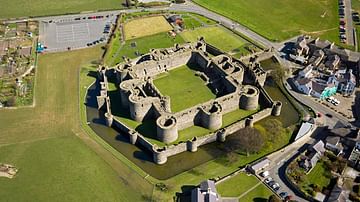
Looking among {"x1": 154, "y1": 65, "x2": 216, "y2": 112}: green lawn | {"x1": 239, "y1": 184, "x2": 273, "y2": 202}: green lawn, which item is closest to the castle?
{"x1": 154, "y1": 65, "x2": 216, "y2": 112}: green lawn

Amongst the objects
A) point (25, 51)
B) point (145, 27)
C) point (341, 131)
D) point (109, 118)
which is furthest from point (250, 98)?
point (25, 51)

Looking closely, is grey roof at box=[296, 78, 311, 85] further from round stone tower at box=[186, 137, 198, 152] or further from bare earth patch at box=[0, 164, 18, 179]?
bare earth patch at box=[0, 164, 18, 179]

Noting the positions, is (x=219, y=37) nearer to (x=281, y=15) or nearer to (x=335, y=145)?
(x=281, y=15)

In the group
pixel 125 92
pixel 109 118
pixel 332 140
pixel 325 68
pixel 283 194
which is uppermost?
pixel 325 68

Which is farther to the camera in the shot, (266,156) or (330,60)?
(330,60)

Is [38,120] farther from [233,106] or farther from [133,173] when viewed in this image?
[233,106]

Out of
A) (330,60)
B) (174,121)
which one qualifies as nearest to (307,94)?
(330,60)

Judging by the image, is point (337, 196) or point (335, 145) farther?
point (335, 145)

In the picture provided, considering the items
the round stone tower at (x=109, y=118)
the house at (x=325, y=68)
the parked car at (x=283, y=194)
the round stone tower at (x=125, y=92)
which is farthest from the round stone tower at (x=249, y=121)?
the round stone tower at (x=109, y=118)
